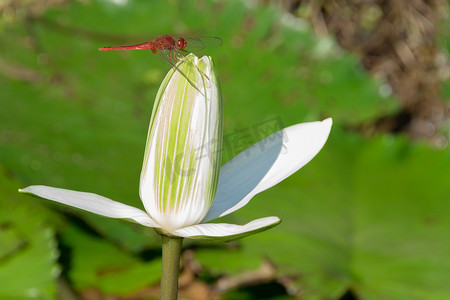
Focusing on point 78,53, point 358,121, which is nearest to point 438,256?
point 358,121

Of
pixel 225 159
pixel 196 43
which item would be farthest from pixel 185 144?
pixel 225 159

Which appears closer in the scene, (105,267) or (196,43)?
(196,43)

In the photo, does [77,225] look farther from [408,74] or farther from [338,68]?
[408,74]

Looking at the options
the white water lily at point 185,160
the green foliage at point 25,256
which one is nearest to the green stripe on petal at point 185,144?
the white water lily at point 185,160

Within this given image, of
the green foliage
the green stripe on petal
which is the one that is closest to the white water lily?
the green stripe on petal

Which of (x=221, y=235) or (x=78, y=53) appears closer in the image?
(x=221, y=235)

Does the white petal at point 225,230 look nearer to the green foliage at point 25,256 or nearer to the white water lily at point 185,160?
the white water lily at point 185,160

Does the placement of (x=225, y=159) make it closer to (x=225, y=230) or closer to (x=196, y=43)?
(x=196, y=43)
